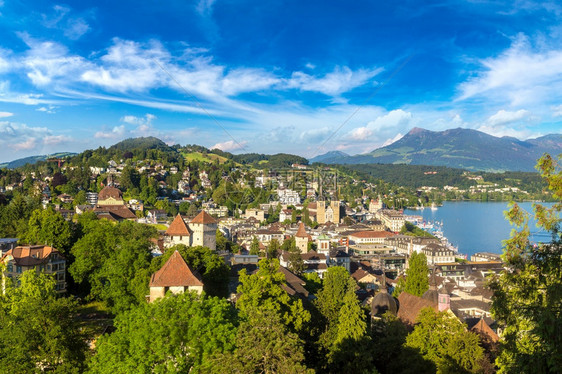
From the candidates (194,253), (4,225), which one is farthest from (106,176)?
(194,253)

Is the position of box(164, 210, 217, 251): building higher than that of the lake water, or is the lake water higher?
box(164, 210, 217, 251): building

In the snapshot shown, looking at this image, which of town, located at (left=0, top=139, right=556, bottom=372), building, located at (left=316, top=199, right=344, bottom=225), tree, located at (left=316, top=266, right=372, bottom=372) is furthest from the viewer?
building, located at (left=316, top=199, right=344, bottom=225)

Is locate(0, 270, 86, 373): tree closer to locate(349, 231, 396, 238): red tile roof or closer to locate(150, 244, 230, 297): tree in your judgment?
locate(150, 244, 230, 297): tree

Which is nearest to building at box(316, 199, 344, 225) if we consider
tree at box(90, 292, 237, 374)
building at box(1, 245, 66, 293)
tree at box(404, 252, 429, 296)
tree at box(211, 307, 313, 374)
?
tree at box(404, 252, 429, 296)

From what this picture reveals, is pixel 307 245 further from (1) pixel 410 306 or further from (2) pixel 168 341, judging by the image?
(2) pixel 168 341

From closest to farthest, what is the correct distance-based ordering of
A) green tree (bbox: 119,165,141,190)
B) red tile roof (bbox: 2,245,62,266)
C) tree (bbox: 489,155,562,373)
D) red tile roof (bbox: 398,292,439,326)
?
tree (bbox: 489,155,562,373)
red tile roof (bbox: 398,292,439,326)
red tile roof (bbox: 2,245,62,266)
green tree (bbox: 119,165,141,190)

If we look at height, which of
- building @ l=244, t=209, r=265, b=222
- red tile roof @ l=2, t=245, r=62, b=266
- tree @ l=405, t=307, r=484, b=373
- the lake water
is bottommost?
the lake water

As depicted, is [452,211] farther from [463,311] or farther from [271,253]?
[463,311]

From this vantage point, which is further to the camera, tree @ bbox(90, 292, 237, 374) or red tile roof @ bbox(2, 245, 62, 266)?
red tile roof @ bbox(2, 245, 62, 266)
